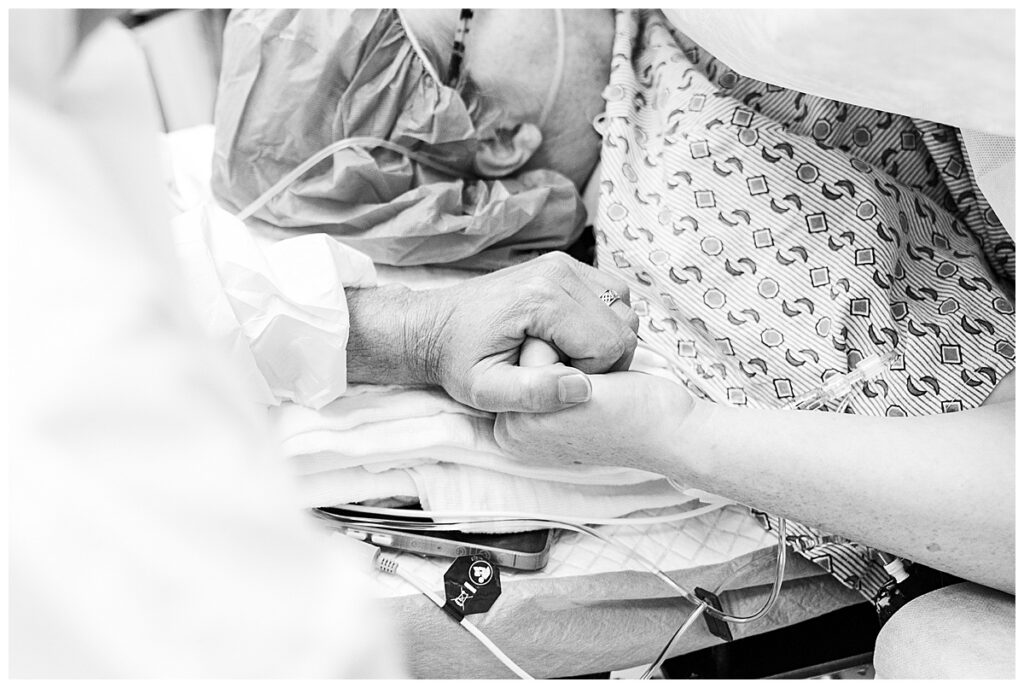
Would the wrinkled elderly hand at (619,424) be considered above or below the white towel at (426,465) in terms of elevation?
above

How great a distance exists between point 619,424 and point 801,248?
13.3 inches

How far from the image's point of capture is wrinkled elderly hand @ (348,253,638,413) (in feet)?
2.48

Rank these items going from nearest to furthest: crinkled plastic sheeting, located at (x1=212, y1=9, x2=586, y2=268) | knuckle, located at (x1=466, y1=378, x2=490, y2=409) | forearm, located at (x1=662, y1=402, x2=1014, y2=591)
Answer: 1. forearm, located at (x1=662, y1=402, x2=1014, y2=591)
2. knuckle, located at (x1=466, y1=378, x2=490, y2=409)
3. crinkled plastic sheeting, located at (x1=212, y1=9, x2=586, y2=268)

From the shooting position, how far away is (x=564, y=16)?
104 cm

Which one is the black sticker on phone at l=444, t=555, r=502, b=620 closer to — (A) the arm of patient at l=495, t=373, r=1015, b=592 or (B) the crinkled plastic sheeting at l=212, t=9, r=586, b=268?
(A) the arm of patient at l=495, t=373, r=1015, b=592

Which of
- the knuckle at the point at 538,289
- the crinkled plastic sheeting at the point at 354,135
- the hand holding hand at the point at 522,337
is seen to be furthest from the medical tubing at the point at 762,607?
the crinkled plastic sheeting at the point at 354,135

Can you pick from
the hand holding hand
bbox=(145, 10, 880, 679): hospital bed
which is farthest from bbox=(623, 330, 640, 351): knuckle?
bbox=(145, 10, 880, 679): hospital bed

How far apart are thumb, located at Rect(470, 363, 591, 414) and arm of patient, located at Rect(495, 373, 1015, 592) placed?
0.02m

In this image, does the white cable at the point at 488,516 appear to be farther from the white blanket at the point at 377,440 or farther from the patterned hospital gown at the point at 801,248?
the patterned hospital gown at the point at 801,248

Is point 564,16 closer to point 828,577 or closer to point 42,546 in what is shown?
point 828,577

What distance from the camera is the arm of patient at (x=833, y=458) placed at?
26.2 inches

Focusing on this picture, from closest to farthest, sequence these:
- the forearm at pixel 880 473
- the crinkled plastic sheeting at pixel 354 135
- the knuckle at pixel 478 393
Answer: the forearm at pixel 880 473
the knuckle at pixel 478 393
the crinkled plastic sheeting at pixel 354 135

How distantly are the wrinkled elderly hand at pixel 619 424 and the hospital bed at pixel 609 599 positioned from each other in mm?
135

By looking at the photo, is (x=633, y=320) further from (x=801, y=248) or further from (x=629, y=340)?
(x=801, y=248)
